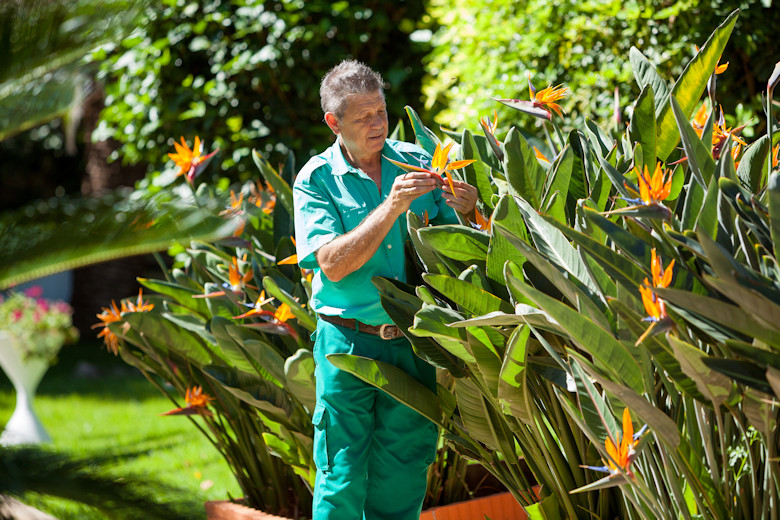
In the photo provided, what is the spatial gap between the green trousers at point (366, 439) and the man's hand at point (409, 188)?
51 cm

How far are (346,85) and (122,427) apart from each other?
514cm

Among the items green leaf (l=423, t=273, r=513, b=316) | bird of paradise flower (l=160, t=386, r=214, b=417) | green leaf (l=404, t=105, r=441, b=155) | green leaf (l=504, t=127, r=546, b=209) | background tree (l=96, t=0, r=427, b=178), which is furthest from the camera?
background tree (l=96, t=0, r=427, b=178)

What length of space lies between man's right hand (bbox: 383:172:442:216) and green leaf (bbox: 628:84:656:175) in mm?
539

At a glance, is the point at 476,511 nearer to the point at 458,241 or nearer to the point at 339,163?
the point at 458,241

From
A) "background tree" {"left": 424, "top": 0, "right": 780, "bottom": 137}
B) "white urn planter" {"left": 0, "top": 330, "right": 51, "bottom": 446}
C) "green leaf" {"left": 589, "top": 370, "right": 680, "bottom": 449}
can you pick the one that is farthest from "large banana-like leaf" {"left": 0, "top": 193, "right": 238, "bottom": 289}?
"white urn planter" {"left": 0, "top": 330, "right": 51, "bottom": 446}

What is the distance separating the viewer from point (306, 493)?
10.5 ft

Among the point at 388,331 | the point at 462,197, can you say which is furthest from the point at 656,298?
the point at 388,331

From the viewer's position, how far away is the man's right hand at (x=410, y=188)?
2105mm

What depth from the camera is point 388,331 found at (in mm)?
2461

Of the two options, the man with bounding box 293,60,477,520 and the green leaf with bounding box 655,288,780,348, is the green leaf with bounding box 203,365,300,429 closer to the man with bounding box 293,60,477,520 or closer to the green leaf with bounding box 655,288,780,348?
the man with bounding box 293,60,477,520

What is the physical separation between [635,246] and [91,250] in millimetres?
1420

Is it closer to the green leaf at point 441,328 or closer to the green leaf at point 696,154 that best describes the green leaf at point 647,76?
the green leaf at point 696,154

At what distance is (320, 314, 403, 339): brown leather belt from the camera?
8.06 ft

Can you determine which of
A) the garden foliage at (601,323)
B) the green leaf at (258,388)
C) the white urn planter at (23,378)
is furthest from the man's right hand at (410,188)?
the white urn planter at (23,378)
